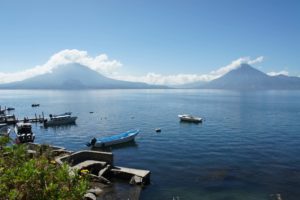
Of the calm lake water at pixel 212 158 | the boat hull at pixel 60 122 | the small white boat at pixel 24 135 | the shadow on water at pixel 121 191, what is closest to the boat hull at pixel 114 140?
the calm lake water at pixel 212 158

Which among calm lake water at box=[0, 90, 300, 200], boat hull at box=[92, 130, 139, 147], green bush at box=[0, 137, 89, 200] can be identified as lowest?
calm lake water at box=[0, 90, 300, 200]

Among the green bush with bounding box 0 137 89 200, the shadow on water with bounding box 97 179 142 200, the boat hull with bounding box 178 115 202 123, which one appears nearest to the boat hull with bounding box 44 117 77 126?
the boat hull with bounding box 178 115 202 123

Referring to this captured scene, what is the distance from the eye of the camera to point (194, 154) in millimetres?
34094

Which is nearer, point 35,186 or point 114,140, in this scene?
point 35,186

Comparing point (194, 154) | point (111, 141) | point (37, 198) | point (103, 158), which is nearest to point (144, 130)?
point (111, 141)

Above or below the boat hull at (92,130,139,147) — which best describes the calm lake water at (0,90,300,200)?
below

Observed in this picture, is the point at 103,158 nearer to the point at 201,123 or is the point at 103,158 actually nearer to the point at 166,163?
the point at 166,163

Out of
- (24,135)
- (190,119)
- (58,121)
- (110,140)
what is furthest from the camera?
(190,119)

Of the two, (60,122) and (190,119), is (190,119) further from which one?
(60,122)

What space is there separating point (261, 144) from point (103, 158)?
Answer: 27022 mm

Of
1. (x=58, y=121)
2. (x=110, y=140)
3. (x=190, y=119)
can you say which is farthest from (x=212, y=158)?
(x=58, y=121)

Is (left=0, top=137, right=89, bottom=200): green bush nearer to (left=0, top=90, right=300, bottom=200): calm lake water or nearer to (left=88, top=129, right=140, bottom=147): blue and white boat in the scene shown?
(left=0, top=90, right=300, bottom=200): calm lake water

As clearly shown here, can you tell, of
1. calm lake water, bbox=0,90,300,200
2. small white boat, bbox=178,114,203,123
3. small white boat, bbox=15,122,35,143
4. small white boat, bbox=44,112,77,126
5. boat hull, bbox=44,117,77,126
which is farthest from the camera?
small white boat, bbox=178,114,203,123

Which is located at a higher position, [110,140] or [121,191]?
[110,140]
